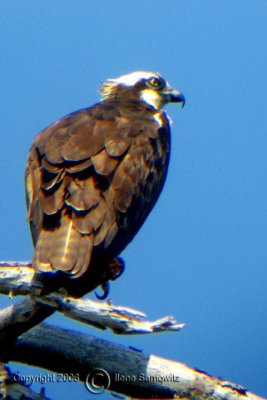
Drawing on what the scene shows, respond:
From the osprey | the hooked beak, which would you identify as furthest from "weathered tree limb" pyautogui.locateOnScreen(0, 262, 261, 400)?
the hooked beak

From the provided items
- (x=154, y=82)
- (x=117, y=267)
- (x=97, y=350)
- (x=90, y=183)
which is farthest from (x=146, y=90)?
(x=97, y=350)

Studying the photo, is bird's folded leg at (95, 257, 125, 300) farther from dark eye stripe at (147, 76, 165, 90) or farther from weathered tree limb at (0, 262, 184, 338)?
dark eye stripe at (147, 76, 165, 90)

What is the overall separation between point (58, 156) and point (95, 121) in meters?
0.71

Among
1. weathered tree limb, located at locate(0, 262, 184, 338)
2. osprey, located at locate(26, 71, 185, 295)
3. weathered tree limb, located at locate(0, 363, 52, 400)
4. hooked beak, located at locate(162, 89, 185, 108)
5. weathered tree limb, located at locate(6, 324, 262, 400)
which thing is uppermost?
hooked beak, located at locate(162, 89, 185, 108)

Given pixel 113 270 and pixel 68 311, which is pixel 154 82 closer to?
pixel 113 270

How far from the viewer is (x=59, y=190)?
19.1 feet

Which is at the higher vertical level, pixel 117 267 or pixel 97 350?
pixel 117 267

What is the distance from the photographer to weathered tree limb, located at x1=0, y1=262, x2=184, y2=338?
211 inches

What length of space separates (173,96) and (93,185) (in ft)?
9.59

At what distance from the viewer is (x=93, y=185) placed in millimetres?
5926

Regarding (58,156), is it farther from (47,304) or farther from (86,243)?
(47,304)

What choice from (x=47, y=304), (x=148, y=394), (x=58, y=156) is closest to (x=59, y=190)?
(x=58, y=156)

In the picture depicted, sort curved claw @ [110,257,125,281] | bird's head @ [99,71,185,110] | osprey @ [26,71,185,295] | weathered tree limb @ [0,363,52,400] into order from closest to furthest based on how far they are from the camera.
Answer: weathered tree limb @ [0,363,52,400] < osprey @ [26,71,185,295] < curved claw @ [110,257,125,281] < bird's head @ [99,71,185,110]

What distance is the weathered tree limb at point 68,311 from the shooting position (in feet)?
17.6
